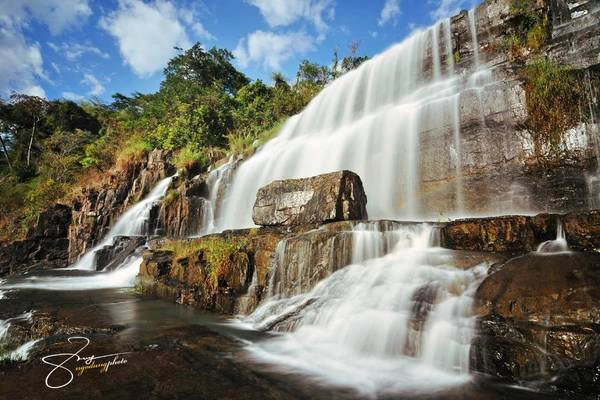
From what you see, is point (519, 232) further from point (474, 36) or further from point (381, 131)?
point (474, 36)

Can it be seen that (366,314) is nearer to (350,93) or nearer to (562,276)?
(562,276)

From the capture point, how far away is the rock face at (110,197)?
18.3 metres

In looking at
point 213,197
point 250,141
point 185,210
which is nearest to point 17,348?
point 185,210

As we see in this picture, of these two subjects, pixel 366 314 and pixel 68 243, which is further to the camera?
pixel 68 243

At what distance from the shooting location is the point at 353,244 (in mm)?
5844

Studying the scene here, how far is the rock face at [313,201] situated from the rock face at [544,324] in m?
3.72

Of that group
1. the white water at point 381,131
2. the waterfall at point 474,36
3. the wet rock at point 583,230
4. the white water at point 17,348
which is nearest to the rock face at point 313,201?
the white water at point 381,131

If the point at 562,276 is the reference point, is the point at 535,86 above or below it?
above

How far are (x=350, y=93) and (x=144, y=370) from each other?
46.2 feet

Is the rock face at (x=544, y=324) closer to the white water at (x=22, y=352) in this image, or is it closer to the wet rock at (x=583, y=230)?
the wet rock at (x=583, y=230)

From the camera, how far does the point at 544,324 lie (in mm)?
3209

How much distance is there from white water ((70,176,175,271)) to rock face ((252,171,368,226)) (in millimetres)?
9968

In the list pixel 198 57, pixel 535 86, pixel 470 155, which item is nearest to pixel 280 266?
pixel 470 155

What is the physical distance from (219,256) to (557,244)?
18.3ft
